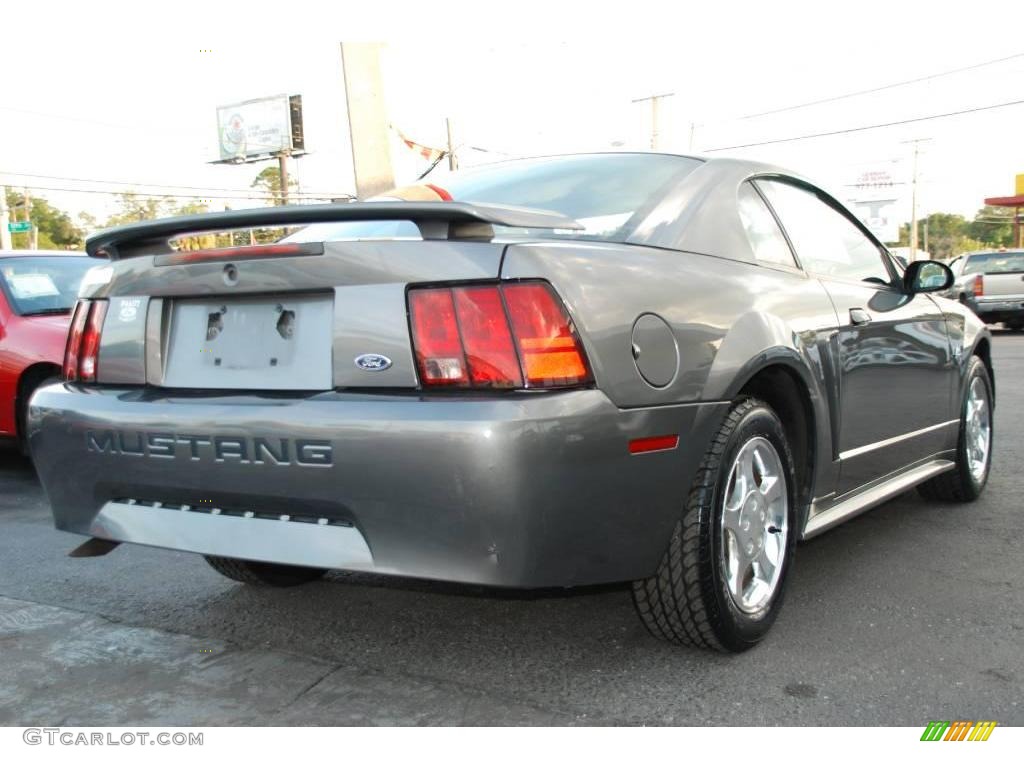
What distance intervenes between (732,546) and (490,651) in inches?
30.5

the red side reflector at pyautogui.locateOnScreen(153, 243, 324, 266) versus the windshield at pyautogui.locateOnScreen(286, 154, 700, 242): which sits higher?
the windshield at pyautogui.locateOnScreen(286, 154, 700, 242)

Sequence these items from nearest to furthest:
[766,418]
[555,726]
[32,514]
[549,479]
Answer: [549,479], [555,726], [766,418], [32,514]

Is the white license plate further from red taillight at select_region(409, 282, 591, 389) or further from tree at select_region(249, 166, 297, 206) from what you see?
tree at select_region(249, 166, 297, 206)

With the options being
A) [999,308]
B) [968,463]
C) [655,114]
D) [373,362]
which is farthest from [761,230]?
[655,114]

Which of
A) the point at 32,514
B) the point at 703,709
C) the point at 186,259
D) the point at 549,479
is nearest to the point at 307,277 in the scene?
the point at 186,259

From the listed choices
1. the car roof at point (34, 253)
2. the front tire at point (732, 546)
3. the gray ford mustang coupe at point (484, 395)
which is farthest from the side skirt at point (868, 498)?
the car roof at point (34, 253)

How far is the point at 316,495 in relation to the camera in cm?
234

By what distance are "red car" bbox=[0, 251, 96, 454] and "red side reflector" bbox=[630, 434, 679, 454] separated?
4.64m

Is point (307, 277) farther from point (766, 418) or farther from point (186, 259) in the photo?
point (766, 418)

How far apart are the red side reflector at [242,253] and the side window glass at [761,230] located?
4.74 ft

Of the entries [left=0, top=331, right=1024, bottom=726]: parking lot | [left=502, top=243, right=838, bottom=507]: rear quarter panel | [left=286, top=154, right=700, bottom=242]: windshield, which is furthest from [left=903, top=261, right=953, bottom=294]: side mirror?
[left=286, top=154, right=700, bottom=242]: windshield

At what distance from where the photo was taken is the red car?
237 inches

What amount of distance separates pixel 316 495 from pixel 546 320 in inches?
27.2

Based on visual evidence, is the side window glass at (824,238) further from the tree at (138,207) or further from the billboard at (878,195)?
the billboard at (878,195)
